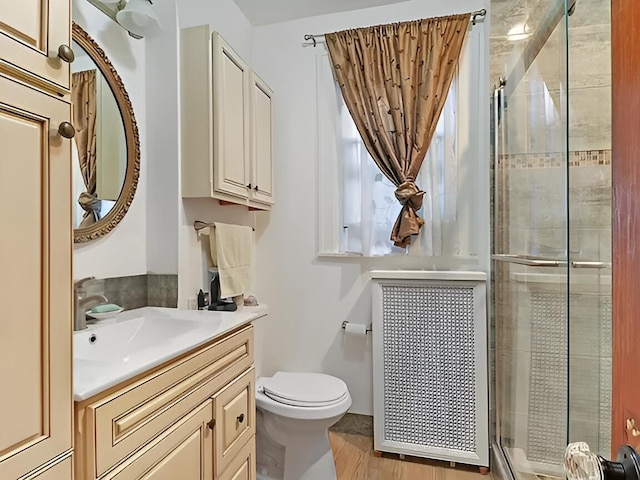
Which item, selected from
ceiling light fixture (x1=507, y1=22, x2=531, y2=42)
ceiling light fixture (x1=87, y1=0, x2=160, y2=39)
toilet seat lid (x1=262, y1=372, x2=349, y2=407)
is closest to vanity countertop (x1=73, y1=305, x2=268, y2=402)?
toilet seat lid (x1=262, y1=372, x2=349, y2=407)

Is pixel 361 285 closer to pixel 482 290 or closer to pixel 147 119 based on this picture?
pixel 482 290

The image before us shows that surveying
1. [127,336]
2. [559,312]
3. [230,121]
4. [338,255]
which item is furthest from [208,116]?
[559,312]

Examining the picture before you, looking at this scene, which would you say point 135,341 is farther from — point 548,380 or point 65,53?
point 548,380

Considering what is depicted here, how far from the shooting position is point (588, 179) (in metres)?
1.59

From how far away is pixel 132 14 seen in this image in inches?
60.5

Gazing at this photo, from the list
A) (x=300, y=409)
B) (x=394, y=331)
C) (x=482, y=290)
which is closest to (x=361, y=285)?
(x=394, y=331)

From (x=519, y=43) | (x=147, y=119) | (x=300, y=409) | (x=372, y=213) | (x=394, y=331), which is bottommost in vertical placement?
(x=300, y=409)

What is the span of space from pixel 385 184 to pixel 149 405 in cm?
179

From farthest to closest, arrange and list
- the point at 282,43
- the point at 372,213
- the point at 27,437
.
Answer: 1. the point at 282,43
2. the point at 372,213
3. the point at 27,437

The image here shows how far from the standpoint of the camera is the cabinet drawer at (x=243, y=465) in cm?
134

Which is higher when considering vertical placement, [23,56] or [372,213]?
[23,56]

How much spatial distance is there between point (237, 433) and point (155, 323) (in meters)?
0.51

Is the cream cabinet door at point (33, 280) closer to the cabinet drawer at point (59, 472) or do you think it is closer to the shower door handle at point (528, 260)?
the cabinet drawer at point (59, 472)

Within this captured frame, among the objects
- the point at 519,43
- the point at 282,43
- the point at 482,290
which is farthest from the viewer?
the point at 282,43
